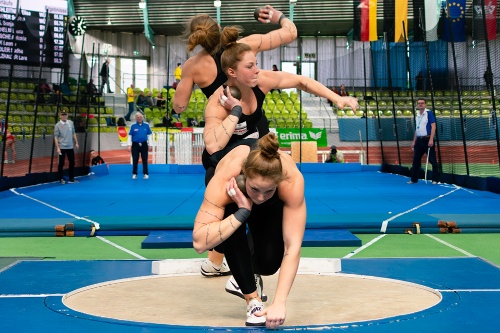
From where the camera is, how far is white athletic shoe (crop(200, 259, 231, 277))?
5.37 metres

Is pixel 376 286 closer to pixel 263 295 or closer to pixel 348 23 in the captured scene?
pixel 263 295

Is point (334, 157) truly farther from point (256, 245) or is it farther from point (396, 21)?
point (256, 245)

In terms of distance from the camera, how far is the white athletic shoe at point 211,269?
17.6ft

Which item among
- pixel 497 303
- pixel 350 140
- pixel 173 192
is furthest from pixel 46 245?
pixel 350 140

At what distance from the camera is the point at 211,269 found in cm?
538

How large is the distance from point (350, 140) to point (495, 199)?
14.4 meters

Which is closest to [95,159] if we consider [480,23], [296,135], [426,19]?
[296,135]

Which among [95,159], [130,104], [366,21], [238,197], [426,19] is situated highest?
[366,21]

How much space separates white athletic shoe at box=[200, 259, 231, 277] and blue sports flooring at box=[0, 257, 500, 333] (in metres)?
0.42

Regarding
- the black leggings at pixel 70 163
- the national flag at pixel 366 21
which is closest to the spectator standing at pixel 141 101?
the national flag at pixel 366 21

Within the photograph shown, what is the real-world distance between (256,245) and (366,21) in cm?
1940

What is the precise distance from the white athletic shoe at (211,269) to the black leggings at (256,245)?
1225mm

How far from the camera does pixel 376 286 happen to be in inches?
193

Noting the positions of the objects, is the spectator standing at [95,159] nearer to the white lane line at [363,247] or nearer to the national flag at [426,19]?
the national flag at [426,19]
